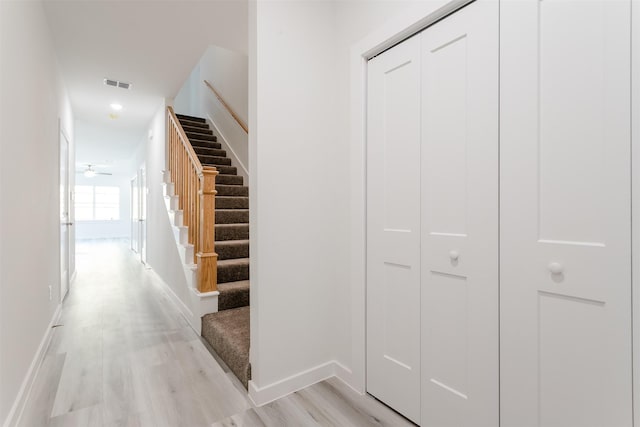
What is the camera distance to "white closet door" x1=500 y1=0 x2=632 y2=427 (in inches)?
37.8

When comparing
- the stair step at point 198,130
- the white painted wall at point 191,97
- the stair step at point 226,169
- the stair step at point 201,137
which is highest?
the white painted wall at point 191,97

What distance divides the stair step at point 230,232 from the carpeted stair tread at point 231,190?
0.79 m

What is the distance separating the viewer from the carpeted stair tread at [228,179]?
4449 mm

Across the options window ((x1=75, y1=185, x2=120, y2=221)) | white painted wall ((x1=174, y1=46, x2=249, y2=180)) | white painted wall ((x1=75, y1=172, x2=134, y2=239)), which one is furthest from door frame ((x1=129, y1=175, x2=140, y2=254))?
window ((x1=75, y1=185, x2=120, y2=221))

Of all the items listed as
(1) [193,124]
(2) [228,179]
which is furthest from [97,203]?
(2) [228,179]

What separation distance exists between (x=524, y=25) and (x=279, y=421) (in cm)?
200

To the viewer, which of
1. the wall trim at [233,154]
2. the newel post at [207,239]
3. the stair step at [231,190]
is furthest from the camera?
the wall trim at [233,154]

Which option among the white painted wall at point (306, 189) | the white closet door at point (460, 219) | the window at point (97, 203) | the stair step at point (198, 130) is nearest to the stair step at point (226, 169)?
the stair step at point (198, 130)

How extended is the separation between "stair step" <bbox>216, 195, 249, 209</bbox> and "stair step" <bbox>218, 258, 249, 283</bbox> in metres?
0.91

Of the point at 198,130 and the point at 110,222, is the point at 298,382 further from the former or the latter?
the point at 110,222

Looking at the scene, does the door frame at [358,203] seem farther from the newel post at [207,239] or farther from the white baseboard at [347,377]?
the newel post at [207,239]

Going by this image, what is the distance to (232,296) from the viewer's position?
113 inches

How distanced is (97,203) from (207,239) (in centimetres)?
1171

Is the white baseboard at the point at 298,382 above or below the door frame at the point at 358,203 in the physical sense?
below
